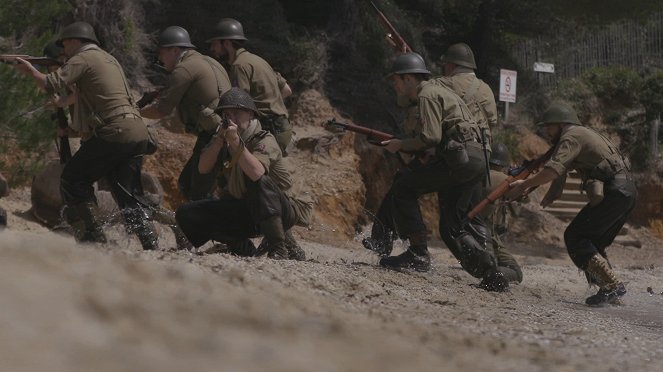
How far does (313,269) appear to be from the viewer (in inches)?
316

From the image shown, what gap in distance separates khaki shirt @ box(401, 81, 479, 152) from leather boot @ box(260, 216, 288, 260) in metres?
1.31

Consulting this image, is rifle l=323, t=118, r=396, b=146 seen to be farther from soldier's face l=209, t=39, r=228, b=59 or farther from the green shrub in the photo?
the green shrub

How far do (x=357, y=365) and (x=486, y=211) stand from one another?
594 cm

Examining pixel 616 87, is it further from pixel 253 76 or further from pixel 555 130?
pixel 253 76

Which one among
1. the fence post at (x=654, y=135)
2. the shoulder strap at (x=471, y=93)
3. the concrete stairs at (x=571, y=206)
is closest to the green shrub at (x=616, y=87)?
the fence post at (x=654, y=135)

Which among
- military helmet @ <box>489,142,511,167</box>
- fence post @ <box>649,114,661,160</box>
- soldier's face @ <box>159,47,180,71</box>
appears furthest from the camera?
fence post @ <box>649,114,661,160</box>

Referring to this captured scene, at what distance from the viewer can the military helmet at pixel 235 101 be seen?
335 inches

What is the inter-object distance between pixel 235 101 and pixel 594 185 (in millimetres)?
3068

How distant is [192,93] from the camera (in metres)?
9.52

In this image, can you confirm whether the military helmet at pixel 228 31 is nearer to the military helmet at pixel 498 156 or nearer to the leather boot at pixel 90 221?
the leather boot at pixel 90 221

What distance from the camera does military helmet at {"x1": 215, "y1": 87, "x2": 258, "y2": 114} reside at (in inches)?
335

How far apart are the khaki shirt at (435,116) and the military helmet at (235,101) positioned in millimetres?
1356

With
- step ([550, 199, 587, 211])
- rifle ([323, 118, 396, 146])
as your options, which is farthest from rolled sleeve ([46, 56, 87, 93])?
step ([550, 199, 587, 211])

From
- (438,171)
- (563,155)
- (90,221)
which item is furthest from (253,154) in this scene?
(563,155)
